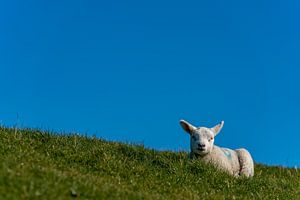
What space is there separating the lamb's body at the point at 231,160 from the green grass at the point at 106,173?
974mm

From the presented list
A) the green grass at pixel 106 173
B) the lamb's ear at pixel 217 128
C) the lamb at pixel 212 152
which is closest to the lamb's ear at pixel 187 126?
the lamb at pixel 212 152

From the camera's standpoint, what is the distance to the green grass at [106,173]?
1133 centimetres

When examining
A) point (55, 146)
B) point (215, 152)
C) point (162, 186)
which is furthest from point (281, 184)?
point (55, 146)

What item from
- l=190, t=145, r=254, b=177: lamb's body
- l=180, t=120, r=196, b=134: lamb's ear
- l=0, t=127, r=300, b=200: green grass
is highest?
l=180, t=120, r=196, b=134: lamb's ear

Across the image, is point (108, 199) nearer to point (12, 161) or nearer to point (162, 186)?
point (12, 161)

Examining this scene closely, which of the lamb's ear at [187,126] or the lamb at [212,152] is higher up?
the lamb's ear at [187,126]

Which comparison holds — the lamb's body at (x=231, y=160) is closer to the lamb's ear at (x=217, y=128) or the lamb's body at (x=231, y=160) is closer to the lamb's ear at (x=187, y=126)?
the lamb's ear at (x=217, y=128)

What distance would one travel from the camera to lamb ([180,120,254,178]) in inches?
784

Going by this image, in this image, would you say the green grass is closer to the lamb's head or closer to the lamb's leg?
the lamb's head

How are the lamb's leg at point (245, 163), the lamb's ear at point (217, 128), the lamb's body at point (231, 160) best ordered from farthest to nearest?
the lamb's leg at point (245, 163) < the lamb's ear at point (217, 128) < the lamb's body at point (231, 160)

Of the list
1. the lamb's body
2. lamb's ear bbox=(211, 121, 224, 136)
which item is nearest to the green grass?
the lamb's body

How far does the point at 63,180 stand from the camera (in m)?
11.6

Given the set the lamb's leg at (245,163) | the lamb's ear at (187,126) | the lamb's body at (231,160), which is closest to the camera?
the lamb's body at (231,160)

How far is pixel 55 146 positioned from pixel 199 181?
181 inches
